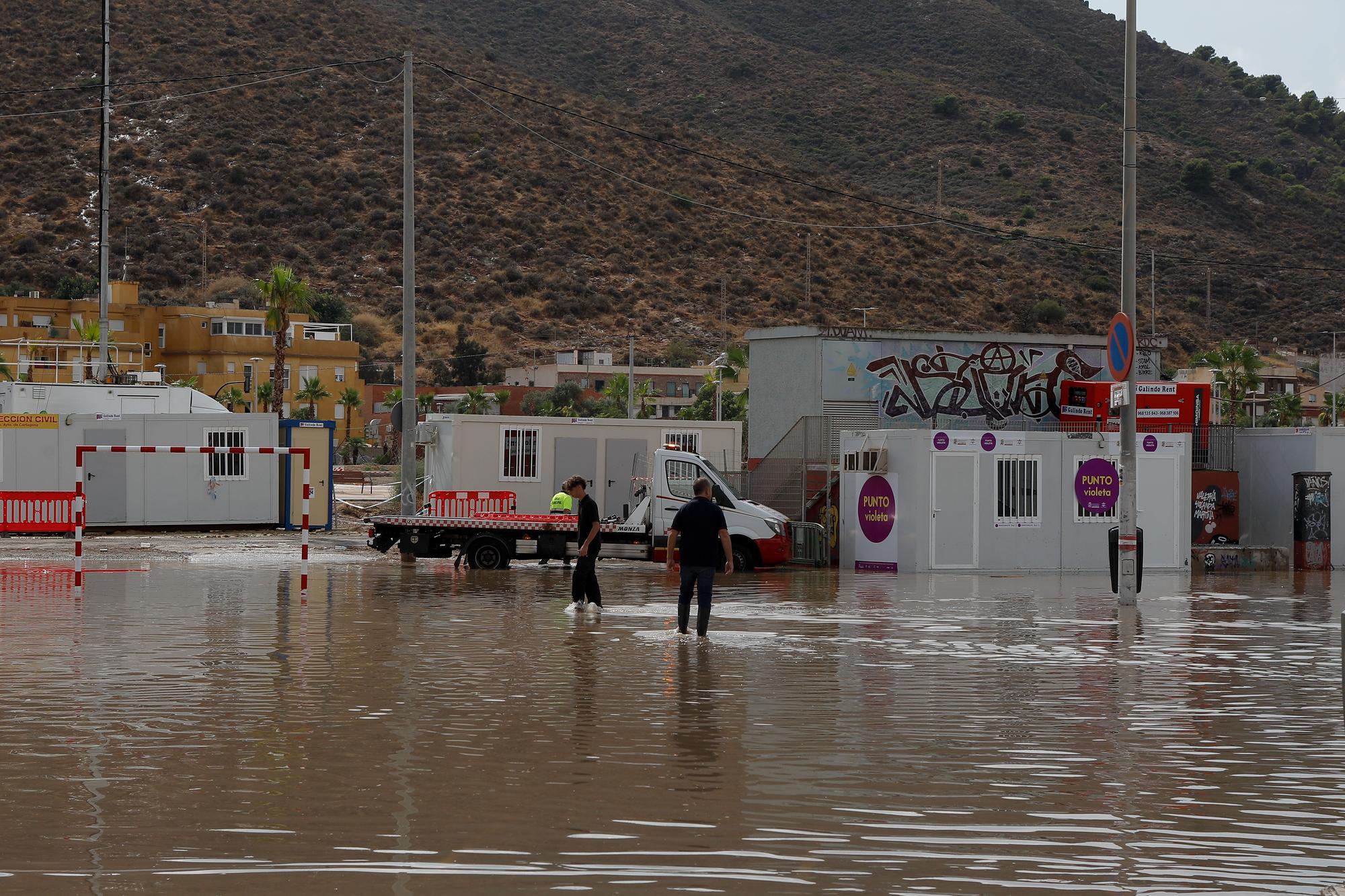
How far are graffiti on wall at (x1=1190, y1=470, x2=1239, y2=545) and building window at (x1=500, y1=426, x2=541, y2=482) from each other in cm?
1306

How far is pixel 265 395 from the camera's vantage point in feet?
282

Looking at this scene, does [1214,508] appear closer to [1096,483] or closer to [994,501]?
[1096,483]

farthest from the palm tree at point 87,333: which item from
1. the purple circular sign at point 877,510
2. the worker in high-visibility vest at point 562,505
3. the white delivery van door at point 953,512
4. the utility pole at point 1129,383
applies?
the utility pole at point 1129,383

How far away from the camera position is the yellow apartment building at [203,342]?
275ft

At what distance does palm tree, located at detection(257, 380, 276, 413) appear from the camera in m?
85.9

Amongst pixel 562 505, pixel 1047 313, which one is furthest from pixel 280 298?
pixel 1047 313

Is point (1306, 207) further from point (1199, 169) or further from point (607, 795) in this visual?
point (607, 795)

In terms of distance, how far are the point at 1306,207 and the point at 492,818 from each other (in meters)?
113

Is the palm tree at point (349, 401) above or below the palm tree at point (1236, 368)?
below

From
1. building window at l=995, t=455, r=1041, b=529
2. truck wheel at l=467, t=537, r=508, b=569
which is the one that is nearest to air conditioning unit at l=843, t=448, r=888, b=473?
building window at l=995, t=455, r=1041, b=529

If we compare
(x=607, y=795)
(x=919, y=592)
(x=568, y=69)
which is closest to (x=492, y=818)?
(x=607, y=795)

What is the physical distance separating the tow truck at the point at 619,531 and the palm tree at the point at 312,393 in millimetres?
67235

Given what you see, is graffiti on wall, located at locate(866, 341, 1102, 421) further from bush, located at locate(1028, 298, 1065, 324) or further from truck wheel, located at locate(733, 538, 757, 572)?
bush, located at locate(1028, 298, 1065, 324)

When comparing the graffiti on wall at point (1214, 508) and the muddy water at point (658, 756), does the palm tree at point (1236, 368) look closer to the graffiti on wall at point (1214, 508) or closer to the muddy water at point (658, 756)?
the graffiti on wall at point (1214, 508)
